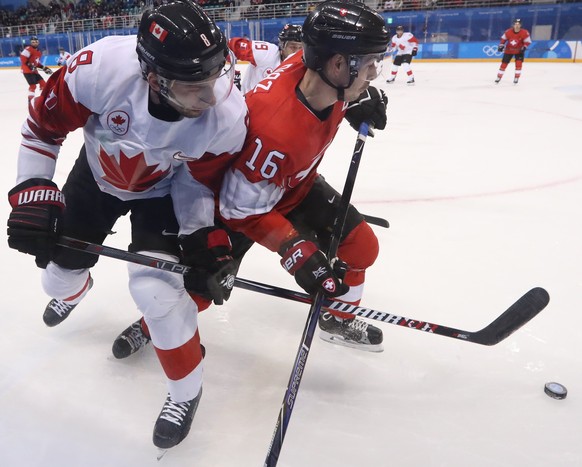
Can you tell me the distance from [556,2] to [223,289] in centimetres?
1304

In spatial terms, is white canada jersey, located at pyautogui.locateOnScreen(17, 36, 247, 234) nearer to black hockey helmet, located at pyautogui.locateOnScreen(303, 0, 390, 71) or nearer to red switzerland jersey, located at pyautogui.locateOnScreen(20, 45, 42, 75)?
black hockey helmet, located at pyautogui.locateOnScreen(303, 0, 390, 71)

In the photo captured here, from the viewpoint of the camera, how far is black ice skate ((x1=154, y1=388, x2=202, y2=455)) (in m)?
1.39

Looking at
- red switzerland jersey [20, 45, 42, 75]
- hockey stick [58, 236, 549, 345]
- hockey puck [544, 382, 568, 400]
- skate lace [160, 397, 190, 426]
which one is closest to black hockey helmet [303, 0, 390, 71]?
hockey stick [58, 236, 549, 345]

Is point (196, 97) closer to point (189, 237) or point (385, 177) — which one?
point (189, 237)

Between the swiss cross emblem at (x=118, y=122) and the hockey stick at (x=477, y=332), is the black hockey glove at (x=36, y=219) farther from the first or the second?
the swiss cross emblem at (x=118, y=122)

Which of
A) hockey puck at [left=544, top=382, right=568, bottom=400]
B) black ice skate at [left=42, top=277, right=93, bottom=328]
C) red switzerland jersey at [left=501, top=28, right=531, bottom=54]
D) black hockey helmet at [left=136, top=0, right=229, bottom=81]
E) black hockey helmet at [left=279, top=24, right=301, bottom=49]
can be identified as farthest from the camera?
red switzerland jersey at [left=501, top=28, right=531, bottom=54]

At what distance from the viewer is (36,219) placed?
138cm

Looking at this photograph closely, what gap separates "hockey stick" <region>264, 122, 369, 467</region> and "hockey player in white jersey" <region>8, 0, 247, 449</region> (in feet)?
0.85

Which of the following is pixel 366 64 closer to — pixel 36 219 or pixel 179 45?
Result: pixel 179 45

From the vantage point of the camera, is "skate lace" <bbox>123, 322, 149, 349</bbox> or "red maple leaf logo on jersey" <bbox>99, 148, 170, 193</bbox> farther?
"skate lace" <bbox>123, 322, 149, 349</bbox>

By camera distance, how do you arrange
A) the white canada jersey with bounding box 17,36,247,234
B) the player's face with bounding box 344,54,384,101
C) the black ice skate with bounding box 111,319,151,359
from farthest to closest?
1. the black ice skate with bounding box 111,319,151,359
2. the player's face with bounding box 344,54,384,101
3. the white canada jersey with bounding box 17,36,247,234

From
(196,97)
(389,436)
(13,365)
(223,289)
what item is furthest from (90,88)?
(389,436)

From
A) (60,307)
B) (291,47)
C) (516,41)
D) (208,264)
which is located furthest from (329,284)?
(516,41)

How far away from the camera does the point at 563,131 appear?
4867 mm
